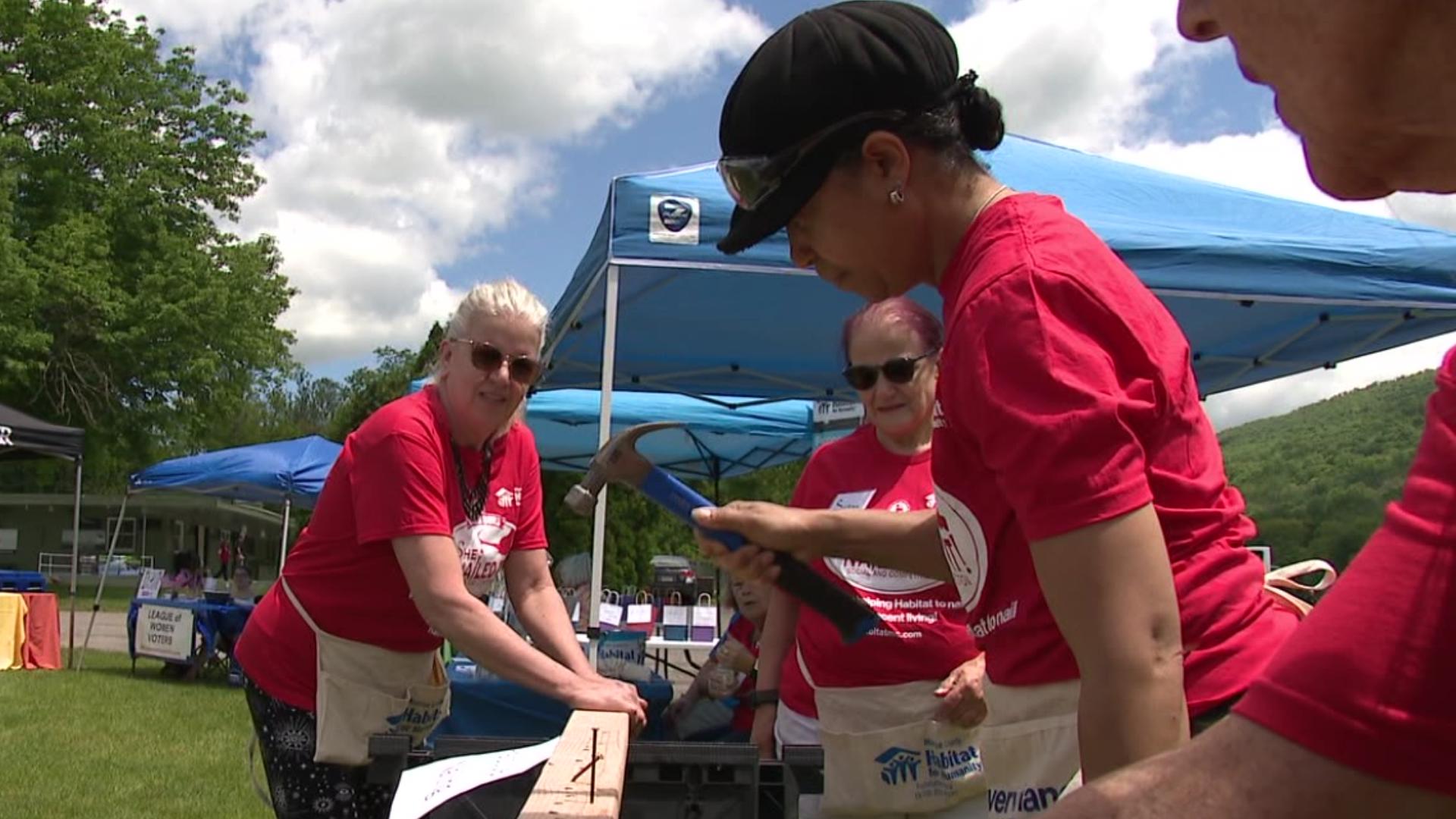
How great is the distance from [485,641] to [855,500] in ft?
3.03

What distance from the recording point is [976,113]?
58.0 inches

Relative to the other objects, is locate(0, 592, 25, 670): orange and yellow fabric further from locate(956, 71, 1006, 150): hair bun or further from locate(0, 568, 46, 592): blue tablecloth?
locate(956, 71, 1006, 150): hair bun

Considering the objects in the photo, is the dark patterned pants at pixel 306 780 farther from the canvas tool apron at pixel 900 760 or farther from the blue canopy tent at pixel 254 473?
the blue canopy tent at pixel 254 473

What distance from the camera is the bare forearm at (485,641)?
8.00 ft

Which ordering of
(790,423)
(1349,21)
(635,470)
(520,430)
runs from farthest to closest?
(790,423) → (520,430) → (635,470) → (1349,21)

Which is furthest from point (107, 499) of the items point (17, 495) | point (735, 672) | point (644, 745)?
point (644, 745)

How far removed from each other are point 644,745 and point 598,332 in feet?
16.5

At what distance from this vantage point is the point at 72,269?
24250mm

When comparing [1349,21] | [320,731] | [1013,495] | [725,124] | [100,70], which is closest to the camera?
[1349,21]

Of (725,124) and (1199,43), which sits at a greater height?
(725,124)

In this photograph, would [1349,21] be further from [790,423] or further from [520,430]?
[790,423]

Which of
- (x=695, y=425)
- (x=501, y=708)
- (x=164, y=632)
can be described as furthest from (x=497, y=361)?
(x=164, y=632)

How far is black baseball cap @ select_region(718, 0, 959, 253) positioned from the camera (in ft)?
4.63

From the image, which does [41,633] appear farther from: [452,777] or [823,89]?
[823,89]
